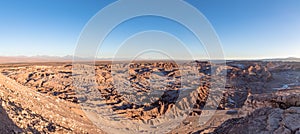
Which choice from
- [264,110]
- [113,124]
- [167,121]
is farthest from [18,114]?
[167,121]

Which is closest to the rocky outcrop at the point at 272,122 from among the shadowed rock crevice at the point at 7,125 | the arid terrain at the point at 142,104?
the arid terrain at the point at 142,104

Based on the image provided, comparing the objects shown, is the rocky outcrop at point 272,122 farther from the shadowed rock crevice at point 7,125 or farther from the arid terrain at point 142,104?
the shadowed rock crevice at point 7,125

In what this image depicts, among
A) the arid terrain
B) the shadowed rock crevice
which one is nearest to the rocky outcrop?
the arid terrain

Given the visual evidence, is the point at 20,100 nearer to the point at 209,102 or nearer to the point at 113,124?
the point at 113,124

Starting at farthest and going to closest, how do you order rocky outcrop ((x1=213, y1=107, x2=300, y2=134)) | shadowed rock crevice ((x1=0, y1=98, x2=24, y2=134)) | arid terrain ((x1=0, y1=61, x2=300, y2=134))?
arid terrain ((x1=0, y1=61, x2=300, y2=134)) → shadowed rock crevice ((x1=0, y1=98, x2=24, y2=134)) → rocky outcrop ((x1=213, y1=107, x2=300, y2=134))

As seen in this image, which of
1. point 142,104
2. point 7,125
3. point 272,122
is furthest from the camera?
point 142,104

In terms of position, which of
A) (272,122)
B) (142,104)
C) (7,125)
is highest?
(272,122)

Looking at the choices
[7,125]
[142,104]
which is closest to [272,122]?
[7,125]

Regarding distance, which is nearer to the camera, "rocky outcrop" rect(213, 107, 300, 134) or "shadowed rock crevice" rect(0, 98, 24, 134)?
"rocky outcrop" rect(213, 107, 300, 134)

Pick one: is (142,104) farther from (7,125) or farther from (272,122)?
(272,122)

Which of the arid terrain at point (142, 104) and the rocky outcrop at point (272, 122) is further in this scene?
the arid terrain at point (142, 104)

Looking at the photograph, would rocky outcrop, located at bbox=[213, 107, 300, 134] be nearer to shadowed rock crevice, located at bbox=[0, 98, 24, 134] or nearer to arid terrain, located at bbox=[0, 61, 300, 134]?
arid terrain, located at bbox=[0, 61, 300, 134]

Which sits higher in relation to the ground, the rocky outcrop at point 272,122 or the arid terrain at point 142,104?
the rocky outcrop at point 272,122
